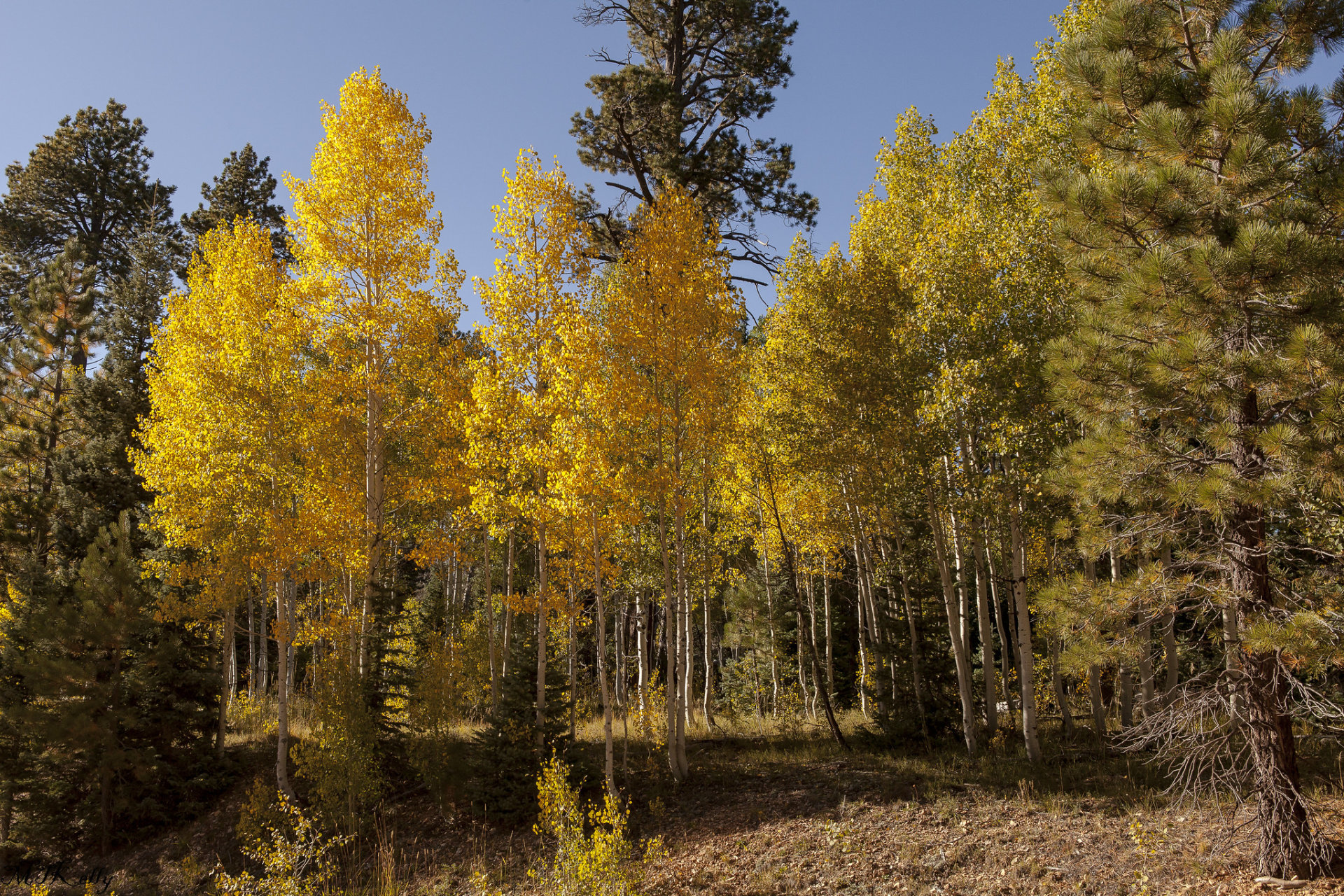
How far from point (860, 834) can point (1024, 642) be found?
132 inches

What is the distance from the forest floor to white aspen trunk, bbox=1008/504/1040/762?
0.37m

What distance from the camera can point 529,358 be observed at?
33.6 ft

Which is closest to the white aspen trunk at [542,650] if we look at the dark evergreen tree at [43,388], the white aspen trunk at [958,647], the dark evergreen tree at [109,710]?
the white aspen trunk at [958,647]

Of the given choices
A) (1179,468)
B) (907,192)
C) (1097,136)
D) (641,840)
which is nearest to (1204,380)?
(1179,468)

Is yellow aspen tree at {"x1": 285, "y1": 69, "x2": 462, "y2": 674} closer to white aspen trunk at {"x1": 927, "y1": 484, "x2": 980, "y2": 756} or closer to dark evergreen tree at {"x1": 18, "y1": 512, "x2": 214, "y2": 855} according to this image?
dark evergreen tree at {"x1": 18, "y1": 512, "x2": 214, "y2": 855}

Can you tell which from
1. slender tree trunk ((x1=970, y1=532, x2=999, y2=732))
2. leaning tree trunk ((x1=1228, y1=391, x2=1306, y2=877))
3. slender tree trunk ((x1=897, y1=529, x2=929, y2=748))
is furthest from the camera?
slender tree trunk ((x1=897, y1=529, x2=929, y2=748))

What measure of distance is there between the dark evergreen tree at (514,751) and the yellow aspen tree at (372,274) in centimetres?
232

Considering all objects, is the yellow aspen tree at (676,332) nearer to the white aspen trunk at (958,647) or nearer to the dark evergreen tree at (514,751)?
the dark evergreen tree at (514,751)

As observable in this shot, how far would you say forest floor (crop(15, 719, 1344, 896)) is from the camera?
6.71 metres

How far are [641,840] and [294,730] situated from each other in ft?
29.6

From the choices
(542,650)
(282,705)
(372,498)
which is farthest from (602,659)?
(282,705)

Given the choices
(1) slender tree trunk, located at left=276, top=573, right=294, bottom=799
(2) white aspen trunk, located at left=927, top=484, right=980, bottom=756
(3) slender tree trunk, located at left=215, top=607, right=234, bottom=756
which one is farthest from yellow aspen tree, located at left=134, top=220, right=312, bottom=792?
(2) white aspen trunk, located at left=927, top=484, right=980, bottom=756

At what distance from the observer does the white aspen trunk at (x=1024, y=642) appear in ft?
31.1

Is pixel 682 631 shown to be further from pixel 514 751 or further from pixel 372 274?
pixel 372 274
